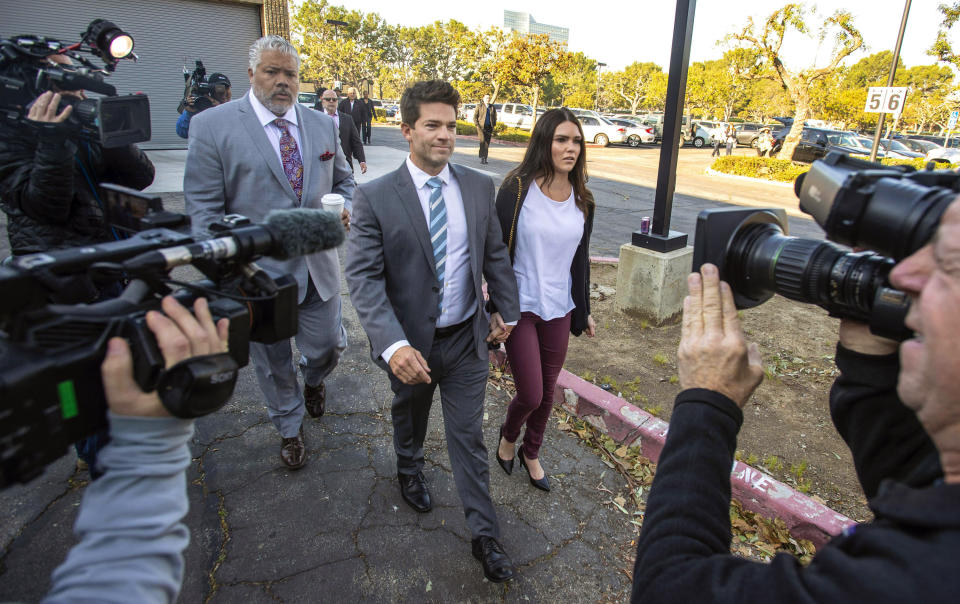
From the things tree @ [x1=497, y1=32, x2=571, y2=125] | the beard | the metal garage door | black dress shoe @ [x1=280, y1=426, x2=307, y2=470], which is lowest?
black dress shoe @ [x1=280, y1=426, x2=307, y2=470]

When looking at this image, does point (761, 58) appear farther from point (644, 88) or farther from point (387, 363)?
point (644, 88)

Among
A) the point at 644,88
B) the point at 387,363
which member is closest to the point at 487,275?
the point at 387,363

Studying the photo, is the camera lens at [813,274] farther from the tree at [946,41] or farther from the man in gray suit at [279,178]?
the tree at [946,41]

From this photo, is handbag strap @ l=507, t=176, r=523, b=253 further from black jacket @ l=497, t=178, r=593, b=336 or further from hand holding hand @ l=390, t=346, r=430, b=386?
hand holding hand @ l=390, t=346, r=430, b=386

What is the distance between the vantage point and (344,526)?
8.34 ft

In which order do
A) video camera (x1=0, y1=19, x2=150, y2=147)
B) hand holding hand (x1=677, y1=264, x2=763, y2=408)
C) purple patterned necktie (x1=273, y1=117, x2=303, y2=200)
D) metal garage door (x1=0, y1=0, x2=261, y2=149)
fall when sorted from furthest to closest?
metal garage door (x1=0, y1=0, x2=261, y2=149) → purple patterned necktie (x1=273, y1=117, x2=303, y2=200) → video camera (x1=0, y1=19, x2=150, y2=147) → hand holding hand (x1=677, y1=264, x2=763, y2=408)

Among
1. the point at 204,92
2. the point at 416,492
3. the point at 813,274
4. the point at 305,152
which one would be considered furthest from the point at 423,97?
the point at 204,92

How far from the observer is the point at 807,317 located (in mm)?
5117

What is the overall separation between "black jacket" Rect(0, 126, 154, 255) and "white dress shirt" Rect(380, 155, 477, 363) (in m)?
1.30

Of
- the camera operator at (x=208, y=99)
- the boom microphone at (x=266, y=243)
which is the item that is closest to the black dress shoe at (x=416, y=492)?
the boom microphone at (x=266, y=243)

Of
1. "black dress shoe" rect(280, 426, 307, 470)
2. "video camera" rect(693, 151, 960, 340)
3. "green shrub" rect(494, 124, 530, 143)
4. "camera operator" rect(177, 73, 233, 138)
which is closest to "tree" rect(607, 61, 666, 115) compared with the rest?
"green shrub" rect(494, 124, 530, 143)

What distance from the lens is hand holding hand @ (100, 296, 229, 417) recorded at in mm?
898

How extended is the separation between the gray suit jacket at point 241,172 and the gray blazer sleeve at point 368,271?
1.81ft

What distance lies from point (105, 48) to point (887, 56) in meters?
81.8
